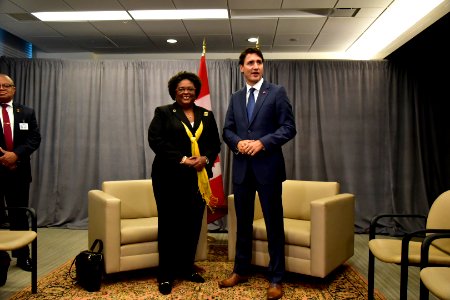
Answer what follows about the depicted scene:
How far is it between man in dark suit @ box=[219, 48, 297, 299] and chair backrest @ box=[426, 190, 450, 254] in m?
0.96

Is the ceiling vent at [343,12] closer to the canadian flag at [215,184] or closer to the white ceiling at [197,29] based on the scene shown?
the white ceiling at [197,29]

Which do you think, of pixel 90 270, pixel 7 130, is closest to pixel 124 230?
pixel 90 270

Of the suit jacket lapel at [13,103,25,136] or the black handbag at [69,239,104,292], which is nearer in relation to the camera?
the black handbag at [69,239,104,292]

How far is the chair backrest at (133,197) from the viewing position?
3443 millimetres

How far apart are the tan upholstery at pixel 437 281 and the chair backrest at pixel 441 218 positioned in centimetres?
53

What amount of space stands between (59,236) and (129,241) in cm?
208

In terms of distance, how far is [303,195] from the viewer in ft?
11.6

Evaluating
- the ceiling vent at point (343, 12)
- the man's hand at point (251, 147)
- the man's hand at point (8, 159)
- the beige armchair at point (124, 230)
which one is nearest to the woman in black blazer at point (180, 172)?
the beige armchair at point (124, 230)

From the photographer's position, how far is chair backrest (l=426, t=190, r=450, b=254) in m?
2.33

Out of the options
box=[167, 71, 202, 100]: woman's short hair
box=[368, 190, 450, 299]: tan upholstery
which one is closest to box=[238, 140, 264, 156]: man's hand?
box=[167, 71, 202, 100]: woman's short hair

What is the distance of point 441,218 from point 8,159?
10.3 ft

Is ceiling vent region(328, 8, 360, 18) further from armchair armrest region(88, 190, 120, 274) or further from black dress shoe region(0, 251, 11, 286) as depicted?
black dress shoe region(0, 251, 11, 286)

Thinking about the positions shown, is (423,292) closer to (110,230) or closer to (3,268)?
(110,230)

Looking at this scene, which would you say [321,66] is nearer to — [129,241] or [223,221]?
[223,221]
